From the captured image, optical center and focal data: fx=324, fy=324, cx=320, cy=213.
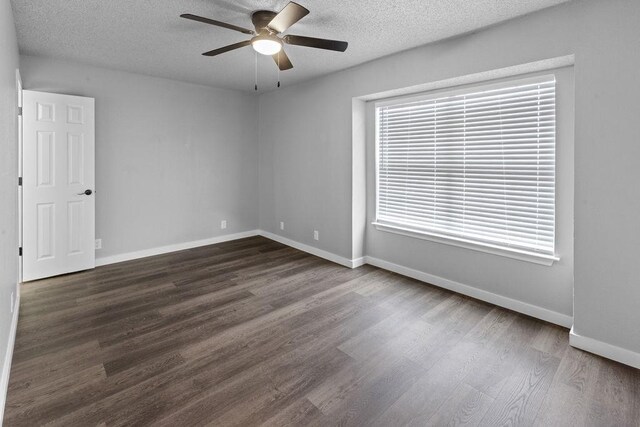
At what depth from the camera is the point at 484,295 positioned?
3.20 metres

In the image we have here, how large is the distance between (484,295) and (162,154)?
454 cm

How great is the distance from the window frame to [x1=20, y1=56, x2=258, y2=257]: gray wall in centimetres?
254

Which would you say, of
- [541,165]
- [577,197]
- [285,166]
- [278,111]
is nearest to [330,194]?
[285,166]

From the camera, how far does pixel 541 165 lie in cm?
281

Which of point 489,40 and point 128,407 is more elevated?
point 489,40

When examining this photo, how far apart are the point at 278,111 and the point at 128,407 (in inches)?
176

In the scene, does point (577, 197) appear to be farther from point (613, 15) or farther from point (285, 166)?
point (285, 166)

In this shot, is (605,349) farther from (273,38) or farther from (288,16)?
(273,38)

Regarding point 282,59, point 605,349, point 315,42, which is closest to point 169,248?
point 282,59

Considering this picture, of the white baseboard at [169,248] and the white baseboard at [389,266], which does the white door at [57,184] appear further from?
the white baseboard at [389,266]

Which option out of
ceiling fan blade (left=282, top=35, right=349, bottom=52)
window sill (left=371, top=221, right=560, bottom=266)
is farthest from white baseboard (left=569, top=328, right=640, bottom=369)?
ceiling fan blade (left=282, top=35, right=349, bottom=52)

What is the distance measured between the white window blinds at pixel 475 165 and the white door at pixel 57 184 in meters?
3.61

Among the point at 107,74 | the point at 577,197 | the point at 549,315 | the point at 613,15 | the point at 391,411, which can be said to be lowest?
the point at 391,411

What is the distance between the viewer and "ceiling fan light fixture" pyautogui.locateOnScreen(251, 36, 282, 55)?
2.47m
